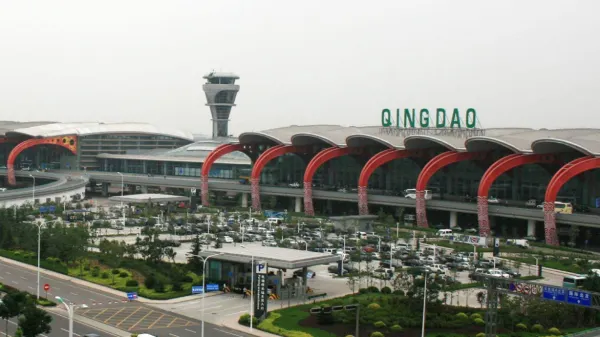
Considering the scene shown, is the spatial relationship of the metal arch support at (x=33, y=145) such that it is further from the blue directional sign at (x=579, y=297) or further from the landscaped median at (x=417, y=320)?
the blue directional sign at (x=579, y=297)

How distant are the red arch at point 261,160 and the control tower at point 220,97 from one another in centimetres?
5968

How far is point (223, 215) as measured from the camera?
9488 centimetres

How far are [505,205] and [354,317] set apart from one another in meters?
43.9

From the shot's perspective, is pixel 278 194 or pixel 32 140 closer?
pixel 278 194

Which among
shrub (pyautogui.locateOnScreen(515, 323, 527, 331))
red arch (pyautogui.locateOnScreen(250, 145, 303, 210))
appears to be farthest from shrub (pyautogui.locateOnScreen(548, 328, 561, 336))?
red arch (pyautogui.locateOnScreen(250, 145, 303, 210))

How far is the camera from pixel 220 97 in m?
163

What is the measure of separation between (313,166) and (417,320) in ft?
173

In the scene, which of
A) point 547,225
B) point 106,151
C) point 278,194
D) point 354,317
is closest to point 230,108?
point 106,151

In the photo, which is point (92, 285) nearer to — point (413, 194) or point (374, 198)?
point (374, 198)

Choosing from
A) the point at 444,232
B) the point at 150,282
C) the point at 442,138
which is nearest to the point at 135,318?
the point at 150,282

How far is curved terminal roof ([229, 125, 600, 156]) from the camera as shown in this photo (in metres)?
79.2

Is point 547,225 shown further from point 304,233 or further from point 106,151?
point 106,151

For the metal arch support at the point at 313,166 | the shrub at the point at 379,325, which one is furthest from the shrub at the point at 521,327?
the metal arch support at the point at 313,166

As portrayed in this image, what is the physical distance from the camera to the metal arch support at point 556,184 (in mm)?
Result: 74562
